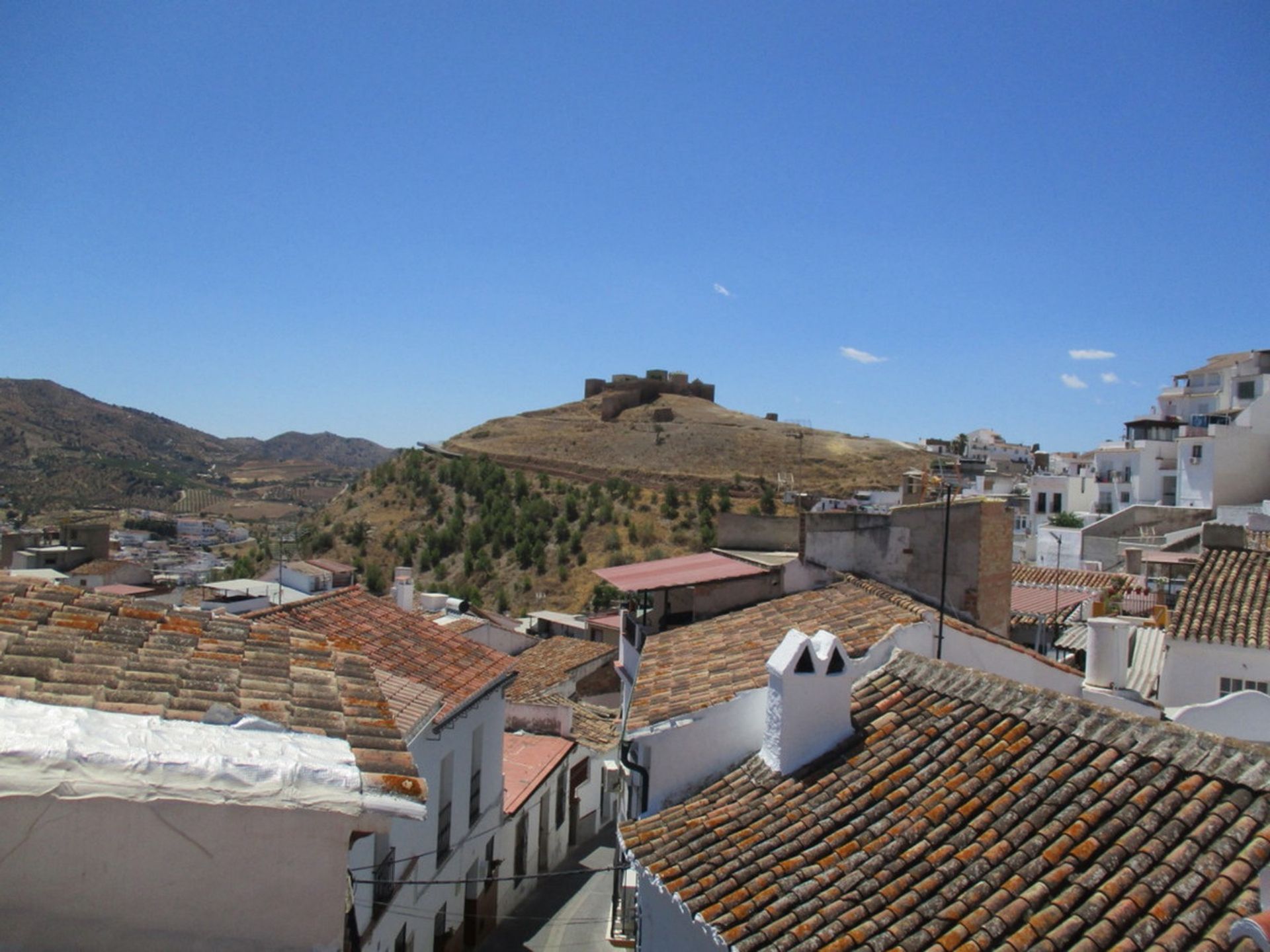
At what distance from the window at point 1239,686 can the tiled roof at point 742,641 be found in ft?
14.1

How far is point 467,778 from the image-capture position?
1131 centimetres

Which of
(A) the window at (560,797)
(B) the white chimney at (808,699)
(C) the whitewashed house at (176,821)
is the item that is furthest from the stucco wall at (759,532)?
(C) the whitewashed house at (176,821)

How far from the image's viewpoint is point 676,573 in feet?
35.2

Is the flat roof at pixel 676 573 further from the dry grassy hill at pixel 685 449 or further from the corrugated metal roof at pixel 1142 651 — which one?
the dry grassy hill at pixel 685 449

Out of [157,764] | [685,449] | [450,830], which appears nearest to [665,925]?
[157,764]

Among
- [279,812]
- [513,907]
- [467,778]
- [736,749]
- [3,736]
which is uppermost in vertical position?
[3,736]

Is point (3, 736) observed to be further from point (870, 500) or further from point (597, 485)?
point (597, 485)

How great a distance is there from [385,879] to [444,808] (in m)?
1.57

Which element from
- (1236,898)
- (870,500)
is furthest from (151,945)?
(870,500)

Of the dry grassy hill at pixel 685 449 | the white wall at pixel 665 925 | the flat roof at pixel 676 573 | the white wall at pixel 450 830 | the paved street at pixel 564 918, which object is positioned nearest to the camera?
the white wall at pixel 665 925

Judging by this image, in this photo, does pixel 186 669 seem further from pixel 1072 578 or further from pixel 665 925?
pixel 1072 578

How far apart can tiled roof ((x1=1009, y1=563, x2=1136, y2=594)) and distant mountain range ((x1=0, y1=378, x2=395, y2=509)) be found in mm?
84712

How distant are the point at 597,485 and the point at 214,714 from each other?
2043 inches

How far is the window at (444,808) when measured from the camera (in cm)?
1040
